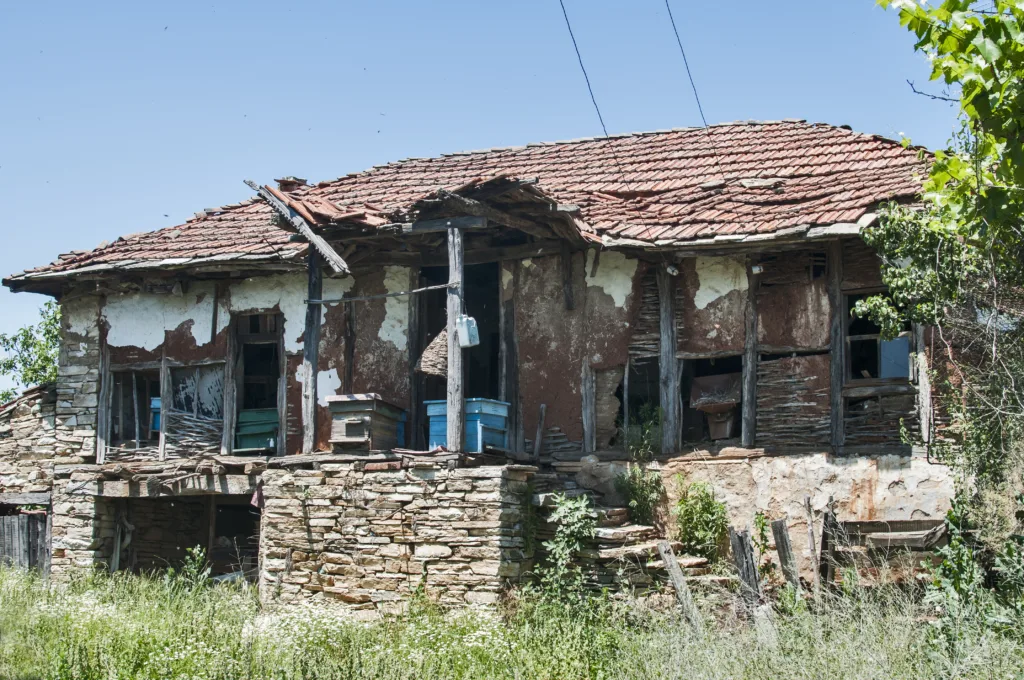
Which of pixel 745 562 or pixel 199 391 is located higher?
pixel 199 391

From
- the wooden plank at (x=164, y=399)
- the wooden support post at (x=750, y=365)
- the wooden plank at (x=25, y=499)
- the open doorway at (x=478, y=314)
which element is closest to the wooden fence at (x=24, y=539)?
the wooden plank at (x=25, y=499)

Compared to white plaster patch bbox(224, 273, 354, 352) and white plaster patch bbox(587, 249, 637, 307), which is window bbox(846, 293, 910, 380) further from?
white plaster patch bbox(224, 273, 354, 352)

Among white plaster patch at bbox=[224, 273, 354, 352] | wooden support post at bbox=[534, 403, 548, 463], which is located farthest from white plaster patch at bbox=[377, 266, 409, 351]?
wooden support post at bbox=[534, 403, 548, 463]

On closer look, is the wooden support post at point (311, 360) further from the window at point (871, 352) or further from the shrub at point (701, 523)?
the window at point (871, 352)

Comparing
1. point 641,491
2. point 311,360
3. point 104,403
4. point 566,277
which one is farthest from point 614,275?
point 104,403

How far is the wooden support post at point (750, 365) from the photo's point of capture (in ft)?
38.8

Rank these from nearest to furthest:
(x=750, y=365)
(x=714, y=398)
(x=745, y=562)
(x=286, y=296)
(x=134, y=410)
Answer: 1. (x=745, y=562)
2. (x=750, y=365)
3. (x=714, y=398)
4. (x=286, y=296)
5. (x=134, y=410)

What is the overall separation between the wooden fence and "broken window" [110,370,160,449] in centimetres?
149

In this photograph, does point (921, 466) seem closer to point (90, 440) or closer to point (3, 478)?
point (90, 440)

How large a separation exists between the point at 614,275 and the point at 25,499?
329 inches

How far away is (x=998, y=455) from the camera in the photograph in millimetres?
9359

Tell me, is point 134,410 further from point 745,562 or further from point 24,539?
point 745,562

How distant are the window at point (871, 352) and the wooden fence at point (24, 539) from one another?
10.5 meters

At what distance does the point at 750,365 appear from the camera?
39.1ft
